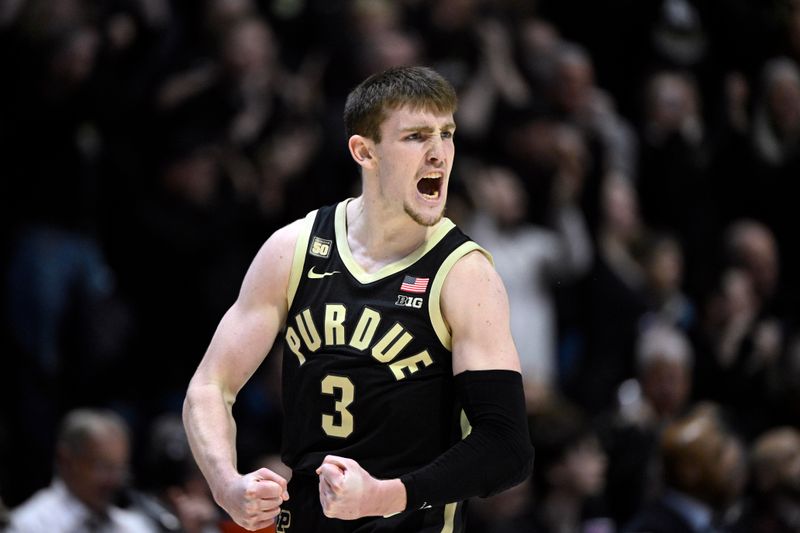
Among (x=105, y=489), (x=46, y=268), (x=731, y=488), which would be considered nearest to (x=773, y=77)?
(x=731, y=488)

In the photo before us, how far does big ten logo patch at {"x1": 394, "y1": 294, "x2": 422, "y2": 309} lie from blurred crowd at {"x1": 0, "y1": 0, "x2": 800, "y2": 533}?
2865 mm

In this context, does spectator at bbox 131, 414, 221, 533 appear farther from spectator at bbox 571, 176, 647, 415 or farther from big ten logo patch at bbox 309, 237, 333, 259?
spectator at bbox 571, 176, 647, 415

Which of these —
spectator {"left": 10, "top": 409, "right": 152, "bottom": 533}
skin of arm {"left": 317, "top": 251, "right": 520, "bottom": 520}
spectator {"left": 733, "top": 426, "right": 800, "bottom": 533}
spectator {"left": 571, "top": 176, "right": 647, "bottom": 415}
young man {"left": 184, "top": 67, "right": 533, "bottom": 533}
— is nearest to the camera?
skin of arm {"left": 317, "top": 251, "right": 520, "bottom": 520}

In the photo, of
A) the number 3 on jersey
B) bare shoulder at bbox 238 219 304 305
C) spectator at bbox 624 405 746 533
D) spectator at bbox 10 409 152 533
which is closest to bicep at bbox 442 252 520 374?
the number 3 on jersey

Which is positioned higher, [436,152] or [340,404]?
[436,152]

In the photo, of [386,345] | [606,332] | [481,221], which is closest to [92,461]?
[386,345]

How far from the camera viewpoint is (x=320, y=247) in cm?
478

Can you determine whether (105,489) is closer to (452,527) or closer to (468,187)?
(452,527)

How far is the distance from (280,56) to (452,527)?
248 inches

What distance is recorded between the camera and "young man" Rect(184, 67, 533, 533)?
4402mm

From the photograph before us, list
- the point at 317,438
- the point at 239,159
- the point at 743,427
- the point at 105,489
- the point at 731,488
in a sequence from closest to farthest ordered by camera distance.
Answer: the point at 317,438 < the point at 105,489 < the point at 731,488 < the point at 239,159 < the point at 743,427

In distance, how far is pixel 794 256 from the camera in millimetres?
11844

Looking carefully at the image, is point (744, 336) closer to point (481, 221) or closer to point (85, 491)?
point (481, 221)

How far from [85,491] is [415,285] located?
123 inches
